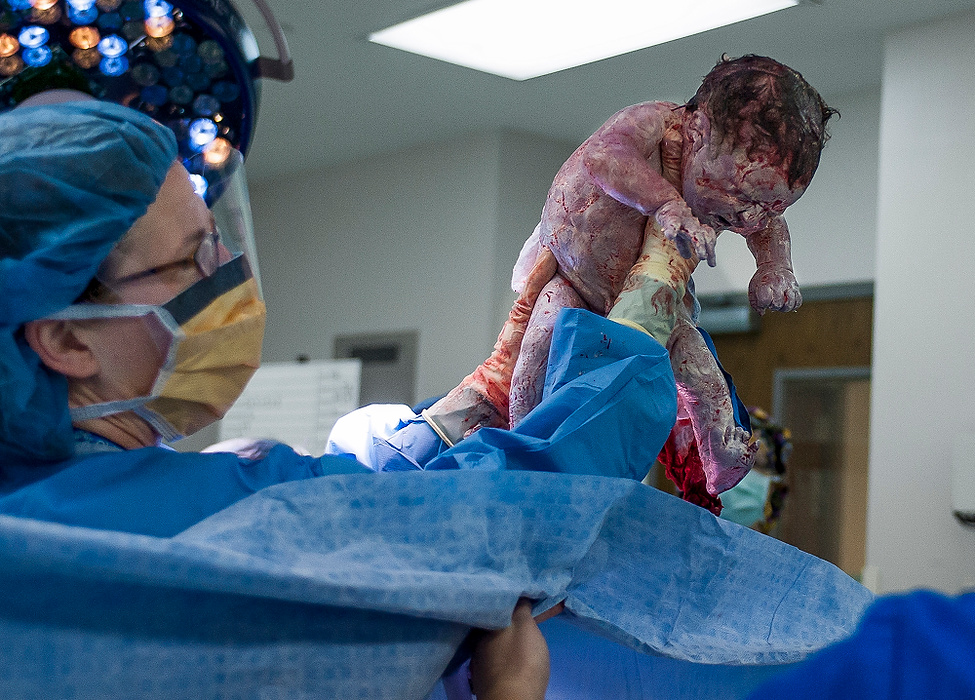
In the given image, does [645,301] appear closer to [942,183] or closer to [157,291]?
[157,291]

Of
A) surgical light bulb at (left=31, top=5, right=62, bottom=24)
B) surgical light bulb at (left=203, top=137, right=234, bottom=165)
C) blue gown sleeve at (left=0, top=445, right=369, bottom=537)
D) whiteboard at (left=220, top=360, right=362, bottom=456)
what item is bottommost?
whiteboard at (left=220, top=360, right=362, bottom=456)

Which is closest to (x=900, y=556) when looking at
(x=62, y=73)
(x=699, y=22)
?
(x=699, y=22)

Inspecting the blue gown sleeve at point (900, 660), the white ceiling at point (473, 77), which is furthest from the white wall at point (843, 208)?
the blue gown sleeve at point (900, 660)

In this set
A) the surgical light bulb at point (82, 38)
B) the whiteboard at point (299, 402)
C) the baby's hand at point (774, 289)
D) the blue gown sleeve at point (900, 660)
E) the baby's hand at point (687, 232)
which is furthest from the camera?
the whiteboard at point (299, 402)

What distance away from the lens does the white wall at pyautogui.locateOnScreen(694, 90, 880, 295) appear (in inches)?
146

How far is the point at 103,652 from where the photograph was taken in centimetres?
62

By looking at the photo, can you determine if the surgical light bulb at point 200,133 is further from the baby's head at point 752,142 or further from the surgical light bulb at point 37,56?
the baby's head at point 752,142

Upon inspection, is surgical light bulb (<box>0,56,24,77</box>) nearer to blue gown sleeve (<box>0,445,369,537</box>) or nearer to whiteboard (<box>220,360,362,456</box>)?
blue gown sleeve (<box>0,445,369,537</box>)

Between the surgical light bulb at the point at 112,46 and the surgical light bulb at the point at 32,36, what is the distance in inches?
2.2

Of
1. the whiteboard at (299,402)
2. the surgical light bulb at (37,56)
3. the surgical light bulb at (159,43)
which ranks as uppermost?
the surgical light bulb at (159,43)

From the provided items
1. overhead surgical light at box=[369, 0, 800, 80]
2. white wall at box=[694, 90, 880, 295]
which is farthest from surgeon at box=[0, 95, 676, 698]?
white wall at box=[694, 90, 880, 295]

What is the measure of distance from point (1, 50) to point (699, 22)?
8.11 feet

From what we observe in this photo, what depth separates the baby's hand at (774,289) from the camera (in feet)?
3.16

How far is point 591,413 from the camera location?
822 millimetres
